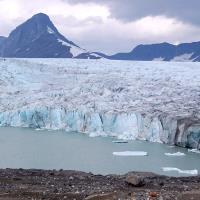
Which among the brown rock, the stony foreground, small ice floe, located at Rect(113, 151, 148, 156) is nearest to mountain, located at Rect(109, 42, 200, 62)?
small ice floe, located at Rect(113, 151, 148, 156)

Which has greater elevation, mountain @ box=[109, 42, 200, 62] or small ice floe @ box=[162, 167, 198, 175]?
mountain @ box=[109, 42, 200, 62]

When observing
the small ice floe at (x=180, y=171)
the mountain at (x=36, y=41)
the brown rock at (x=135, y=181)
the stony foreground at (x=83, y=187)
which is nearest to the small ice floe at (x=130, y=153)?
the small ice floe at (x=180, y=171)

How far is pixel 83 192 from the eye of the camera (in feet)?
28.4

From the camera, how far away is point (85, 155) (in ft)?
67.8

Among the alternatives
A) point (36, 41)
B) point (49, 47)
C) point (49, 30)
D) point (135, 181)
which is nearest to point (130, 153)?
point (135, 181)

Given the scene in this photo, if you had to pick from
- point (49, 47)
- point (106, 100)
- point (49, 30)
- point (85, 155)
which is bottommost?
point (85, 155)

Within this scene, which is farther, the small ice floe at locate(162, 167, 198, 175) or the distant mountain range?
the distant mountain range

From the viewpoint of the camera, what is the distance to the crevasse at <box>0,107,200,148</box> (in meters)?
24.3

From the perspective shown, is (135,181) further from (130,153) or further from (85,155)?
(130,153)

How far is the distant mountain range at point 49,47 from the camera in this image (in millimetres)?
84688

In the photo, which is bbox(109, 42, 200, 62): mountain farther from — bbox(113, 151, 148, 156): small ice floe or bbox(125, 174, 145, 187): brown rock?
bbox(125, 174, 145, 187): brown rock

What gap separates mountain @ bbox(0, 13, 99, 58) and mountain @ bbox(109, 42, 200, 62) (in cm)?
1186

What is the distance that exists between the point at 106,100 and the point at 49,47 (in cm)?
5667

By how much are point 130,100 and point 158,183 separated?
18713 millimetres
